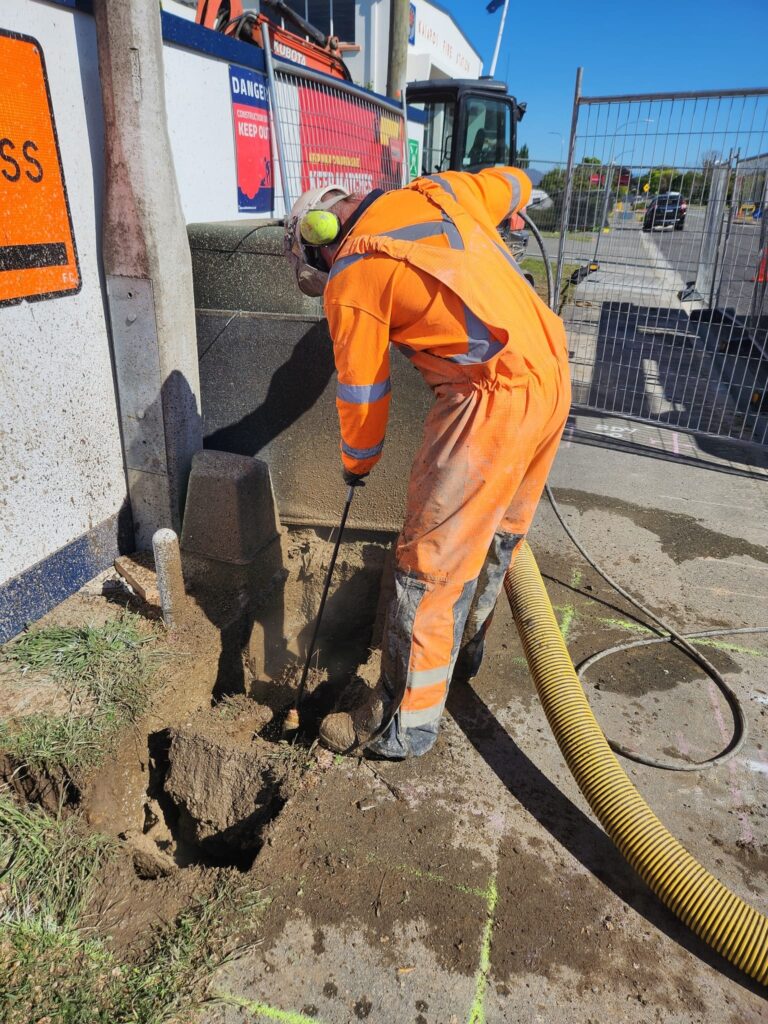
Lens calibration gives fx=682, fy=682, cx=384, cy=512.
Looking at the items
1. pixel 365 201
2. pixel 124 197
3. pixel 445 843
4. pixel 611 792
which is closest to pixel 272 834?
pixel 445 843

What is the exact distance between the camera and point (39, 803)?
2.52 meters

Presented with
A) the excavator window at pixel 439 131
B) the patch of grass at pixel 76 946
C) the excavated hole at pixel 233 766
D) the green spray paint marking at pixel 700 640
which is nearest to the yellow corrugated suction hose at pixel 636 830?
the green spray paint marking at pixel 700 640

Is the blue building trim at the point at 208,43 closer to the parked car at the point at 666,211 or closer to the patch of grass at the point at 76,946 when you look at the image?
the parked car at the point at 666,211

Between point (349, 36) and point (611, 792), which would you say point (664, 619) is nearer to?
point (611, 792)

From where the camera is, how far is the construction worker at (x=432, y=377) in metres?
2.27

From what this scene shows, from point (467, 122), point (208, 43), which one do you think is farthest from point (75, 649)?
point (467, 122)

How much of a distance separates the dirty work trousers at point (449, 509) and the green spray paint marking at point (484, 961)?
610 millimetres

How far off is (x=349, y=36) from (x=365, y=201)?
1967 cm

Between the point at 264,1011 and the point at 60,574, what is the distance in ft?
7.17

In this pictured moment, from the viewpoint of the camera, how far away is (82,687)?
2809 millimetres

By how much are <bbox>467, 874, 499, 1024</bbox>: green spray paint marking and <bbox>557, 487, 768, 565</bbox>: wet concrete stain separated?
2699 mm

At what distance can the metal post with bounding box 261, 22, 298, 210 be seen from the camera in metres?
4.49

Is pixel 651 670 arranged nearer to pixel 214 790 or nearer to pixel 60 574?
pixel 214 790

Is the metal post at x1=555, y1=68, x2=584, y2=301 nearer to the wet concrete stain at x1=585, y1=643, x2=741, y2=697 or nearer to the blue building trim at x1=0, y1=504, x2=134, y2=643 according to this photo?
the wet concrete stain at x1=585, y1=643, x2=741, y2=697
